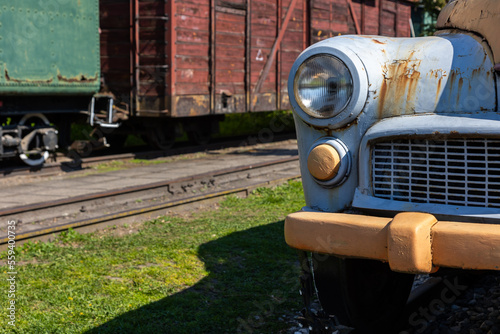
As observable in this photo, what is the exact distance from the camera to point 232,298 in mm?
3811

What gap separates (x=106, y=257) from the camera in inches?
182

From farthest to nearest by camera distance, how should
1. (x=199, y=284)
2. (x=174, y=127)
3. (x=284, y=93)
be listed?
(x=284, y=93) < (x=174, y=127) < (x=199, y=284)

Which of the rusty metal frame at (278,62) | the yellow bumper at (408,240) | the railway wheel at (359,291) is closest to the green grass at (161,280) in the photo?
the railway wheel at (359,291)

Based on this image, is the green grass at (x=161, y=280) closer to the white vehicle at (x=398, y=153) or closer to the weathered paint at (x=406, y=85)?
the white vehicle at (x=398, y=153)

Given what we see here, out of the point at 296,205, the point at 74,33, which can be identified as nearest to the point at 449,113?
the point at 296,205

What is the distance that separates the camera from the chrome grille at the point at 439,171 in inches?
90.8

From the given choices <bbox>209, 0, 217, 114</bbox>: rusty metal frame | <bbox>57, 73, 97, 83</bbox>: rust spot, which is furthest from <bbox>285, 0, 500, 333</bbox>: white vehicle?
<bbox>209, 0, 217, 114</bbox>: rusty metal frame

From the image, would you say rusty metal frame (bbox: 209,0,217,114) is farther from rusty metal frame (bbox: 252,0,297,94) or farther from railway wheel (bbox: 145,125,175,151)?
rusty metal frame (bbox: 252,0,297,94)

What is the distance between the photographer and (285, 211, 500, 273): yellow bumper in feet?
6.93

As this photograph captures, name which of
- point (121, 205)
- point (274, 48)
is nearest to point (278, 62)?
point (274, 48)

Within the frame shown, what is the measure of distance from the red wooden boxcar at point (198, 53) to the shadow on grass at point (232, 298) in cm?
674

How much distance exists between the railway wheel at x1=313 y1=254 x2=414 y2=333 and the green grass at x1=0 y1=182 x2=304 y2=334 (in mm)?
581

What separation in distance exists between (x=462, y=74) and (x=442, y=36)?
0.42 meters

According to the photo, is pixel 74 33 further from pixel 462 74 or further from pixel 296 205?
pixel 462 74
